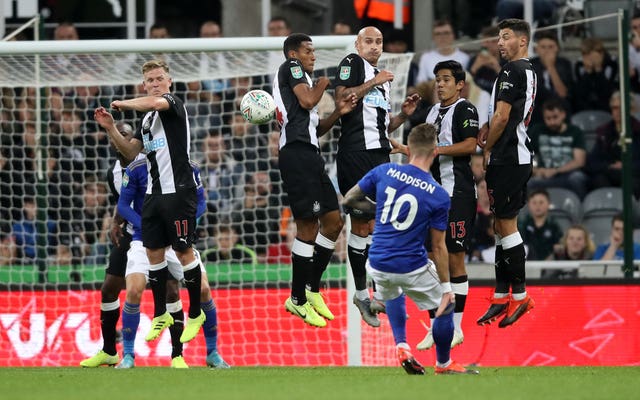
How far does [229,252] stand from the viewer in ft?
49.6

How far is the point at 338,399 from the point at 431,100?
27.5 ft

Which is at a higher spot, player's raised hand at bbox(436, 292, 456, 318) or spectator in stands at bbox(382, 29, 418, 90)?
spectator in stands at bbox(382, 29, 418, 90)

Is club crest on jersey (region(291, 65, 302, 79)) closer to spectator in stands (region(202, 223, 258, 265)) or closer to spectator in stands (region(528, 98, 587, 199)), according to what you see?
spectator in stands (region(202, 223, 258, 265))

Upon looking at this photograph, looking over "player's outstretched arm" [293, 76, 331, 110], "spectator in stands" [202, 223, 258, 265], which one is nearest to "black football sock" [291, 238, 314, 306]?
"player's outstretched arm" [293, 76, 331, 110]

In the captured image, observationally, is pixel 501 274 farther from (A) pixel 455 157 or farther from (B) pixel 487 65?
(B) pixel 487 65

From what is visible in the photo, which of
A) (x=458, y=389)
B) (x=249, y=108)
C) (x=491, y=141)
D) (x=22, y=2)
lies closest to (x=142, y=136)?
(x=249, y=108)

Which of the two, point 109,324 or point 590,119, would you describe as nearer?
point 109,324

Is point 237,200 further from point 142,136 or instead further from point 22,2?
point 22,2

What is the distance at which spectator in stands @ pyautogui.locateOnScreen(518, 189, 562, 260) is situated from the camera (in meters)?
15.4

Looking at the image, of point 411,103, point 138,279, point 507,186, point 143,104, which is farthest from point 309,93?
point 138,279

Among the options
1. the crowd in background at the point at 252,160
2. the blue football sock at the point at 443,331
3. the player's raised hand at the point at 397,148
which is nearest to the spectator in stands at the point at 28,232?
the crowd in background at the point at 252,160

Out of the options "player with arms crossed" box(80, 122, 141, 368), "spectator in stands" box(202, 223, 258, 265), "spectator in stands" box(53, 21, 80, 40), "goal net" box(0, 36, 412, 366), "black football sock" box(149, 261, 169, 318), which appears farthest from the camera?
"spectator in stands" box(53, 21, 80, 40)

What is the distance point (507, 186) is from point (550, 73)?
18.7ft

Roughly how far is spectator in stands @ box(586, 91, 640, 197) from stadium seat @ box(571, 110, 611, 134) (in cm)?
21
